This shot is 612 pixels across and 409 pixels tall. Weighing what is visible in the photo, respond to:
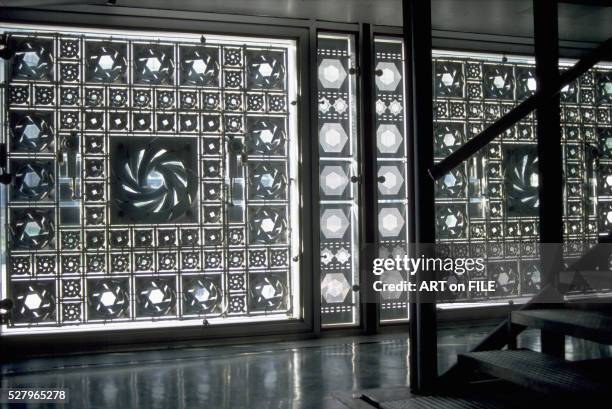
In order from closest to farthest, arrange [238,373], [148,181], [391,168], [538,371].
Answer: [538,371] < [238,373] < [148,181] < [391,168]

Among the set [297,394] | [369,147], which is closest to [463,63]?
[369,147]

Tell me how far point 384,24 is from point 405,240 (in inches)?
71.3

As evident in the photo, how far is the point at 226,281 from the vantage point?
4730 millimetres

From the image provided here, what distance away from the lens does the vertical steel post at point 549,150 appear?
3.30 m

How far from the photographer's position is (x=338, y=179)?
4.97 meters

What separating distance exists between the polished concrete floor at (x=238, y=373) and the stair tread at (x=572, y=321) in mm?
853

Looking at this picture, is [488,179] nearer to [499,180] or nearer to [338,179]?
[499,180]

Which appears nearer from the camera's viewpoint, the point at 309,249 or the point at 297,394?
the point at 297,394

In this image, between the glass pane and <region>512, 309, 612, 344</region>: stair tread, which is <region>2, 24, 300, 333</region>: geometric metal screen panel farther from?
<region>512, 309, 612, 344</region>: stair tread

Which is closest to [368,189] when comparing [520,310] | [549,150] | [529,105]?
[549,150]

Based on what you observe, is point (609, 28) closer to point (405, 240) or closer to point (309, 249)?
point (405, 240)

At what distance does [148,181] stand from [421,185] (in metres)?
2.27

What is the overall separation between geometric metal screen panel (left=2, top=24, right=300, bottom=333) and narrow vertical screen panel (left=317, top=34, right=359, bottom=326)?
254 mm

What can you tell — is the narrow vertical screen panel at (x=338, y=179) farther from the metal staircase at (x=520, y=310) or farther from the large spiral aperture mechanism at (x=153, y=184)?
the metal staircase at (x=520, y=310)
